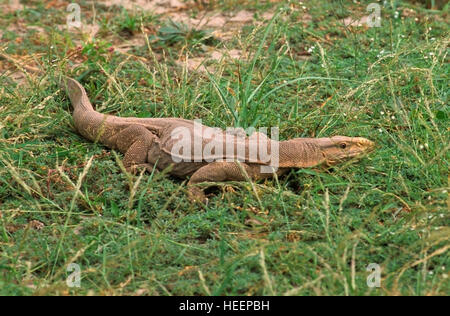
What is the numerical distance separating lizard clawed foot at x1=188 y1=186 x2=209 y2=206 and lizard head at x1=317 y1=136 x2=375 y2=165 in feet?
3.44

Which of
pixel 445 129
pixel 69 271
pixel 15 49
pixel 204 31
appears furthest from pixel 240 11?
pixel 69 271

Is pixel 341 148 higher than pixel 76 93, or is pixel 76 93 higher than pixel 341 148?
pixel 76 93

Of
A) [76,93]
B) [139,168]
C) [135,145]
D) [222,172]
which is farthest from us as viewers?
[76,93]

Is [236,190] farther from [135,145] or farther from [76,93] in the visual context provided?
[76,93]

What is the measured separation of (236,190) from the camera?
6012 millimetres

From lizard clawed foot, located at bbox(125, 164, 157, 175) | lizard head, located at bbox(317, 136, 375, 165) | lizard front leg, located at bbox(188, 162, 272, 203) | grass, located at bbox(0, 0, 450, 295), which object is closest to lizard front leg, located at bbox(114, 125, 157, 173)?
lizard clawed foot, located at bbox(125, 164, 157, 175)

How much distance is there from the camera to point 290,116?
6801 mm

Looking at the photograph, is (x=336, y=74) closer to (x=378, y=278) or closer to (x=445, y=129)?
(x=445, y=129)

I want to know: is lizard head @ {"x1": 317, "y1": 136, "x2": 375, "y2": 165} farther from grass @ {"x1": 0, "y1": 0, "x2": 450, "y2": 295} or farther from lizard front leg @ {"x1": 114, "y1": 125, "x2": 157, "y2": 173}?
lizard front leg @ {"x1": 114, "y1": 125, "x2": 157, "y2": 173}

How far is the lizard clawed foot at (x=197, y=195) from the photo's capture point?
565 cm

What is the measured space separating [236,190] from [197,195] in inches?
14.6

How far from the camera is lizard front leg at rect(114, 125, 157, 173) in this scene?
637 centimetres

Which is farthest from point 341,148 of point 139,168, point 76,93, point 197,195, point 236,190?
point 76,93

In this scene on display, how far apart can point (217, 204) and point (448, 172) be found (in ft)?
5.83
